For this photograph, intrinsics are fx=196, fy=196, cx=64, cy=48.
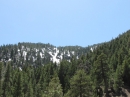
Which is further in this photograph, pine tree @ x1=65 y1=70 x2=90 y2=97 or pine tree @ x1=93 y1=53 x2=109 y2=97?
pine tree @ x1=93 y1=53 x2=109 y2=97

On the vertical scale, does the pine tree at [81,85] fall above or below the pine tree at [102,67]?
below

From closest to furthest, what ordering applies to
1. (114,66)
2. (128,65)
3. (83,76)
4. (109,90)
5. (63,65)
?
(83,76) → (109,90) → (128,65) → (114,66) → (63,65)

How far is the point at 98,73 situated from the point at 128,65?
20.0 metres

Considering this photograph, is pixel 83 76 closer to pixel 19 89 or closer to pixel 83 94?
pixel 83 94

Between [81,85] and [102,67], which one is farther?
[102,67]

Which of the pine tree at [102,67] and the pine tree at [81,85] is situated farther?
the pine tree at [102,67]

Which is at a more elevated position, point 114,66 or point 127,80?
point 114,66

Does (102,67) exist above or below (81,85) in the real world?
above

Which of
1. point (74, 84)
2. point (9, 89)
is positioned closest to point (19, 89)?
point (9, 89)

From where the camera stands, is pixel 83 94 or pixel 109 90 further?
pixel 109 90

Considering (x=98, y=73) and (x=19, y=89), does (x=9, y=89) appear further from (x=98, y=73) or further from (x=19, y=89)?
(x=98, y=73)

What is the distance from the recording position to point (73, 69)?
92.1m

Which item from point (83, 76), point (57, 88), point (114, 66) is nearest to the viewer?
point (57, 88)

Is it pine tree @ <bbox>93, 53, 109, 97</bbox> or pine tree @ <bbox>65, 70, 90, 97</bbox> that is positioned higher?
pine tree @ <bbox>93, 53, 109, 97</bbox>
